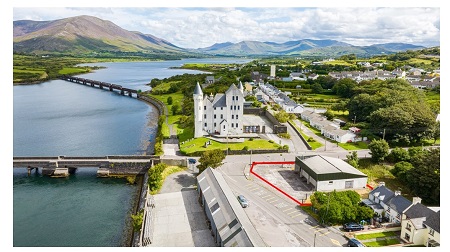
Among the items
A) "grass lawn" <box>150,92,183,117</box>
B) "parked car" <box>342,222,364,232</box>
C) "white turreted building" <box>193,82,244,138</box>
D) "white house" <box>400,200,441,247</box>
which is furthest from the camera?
"grass lawn" <box>150,92,183,117</box>

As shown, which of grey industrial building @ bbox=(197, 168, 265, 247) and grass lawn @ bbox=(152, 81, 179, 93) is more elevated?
grass lawn @ bbox=(152, 81, 179, 93)

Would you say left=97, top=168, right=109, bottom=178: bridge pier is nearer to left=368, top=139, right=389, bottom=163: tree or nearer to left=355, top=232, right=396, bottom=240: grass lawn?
left=355, top=232, right=396, bottom=240: grass lawn

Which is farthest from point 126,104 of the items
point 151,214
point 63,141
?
point 151,214

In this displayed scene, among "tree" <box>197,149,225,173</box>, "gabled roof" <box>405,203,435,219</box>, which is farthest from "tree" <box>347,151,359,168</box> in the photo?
"tree" <box>197,149,225,173</box>

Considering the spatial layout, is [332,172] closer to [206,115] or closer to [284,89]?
[206,115]

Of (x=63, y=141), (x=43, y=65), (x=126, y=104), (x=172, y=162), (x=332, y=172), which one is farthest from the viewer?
(x=43, y=65)

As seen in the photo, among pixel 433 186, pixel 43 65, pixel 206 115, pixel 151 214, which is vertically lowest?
pixel 151 214

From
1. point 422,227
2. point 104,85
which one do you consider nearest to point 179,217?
point 422,227

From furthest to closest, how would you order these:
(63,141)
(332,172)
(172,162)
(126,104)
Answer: (126,104), (63,141), (172,162), (332,172)
